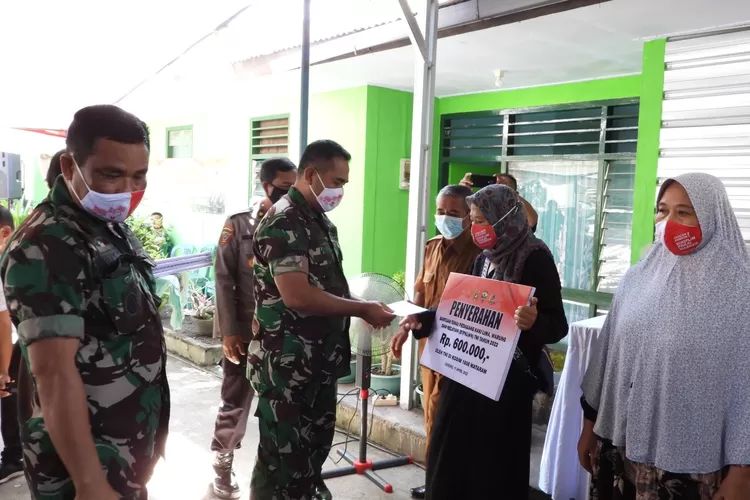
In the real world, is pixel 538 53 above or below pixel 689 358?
above

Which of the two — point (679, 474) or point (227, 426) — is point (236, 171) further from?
point (679, 474)

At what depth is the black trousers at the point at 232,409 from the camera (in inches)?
152

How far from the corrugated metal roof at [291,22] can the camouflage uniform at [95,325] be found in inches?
Answer: 129

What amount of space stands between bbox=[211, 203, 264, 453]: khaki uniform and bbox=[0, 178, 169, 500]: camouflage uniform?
6.65ft

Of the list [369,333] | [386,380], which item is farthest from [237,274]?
[386,380]

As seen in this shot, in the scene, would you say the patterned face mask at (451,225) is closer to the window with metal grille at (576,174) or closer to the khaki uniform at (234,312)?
the khaki uniform at (234,312)

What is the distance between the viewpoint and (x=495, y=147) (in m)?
7.18

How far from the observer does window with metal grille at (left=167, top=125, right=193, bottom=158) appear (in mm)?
11211

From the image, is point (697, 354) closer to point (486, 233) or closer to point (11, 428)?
point (486, 233)

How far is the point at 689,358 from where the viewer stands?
6.46 ft

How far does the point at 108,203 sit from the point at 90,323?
338 mm

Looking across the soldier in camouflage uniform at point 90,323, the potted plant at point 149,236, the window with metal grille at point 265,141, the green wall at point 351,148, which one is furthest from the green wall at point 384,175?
the soldier in camouflage uniform at point 90,323

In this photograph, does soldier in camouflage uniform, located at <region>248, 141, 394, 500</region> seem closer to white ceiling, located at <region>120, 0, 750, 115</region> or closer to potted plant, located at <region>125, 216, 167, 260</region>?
white ceiling, located at <region>120, 0, 750, 115</region>

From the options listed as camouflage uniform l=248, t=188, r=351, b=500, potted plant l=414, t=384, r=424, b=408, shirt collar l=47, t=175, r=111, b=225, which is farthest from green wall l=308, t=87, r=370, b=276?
shirt collar l=47, t=175, r=111, b=225
